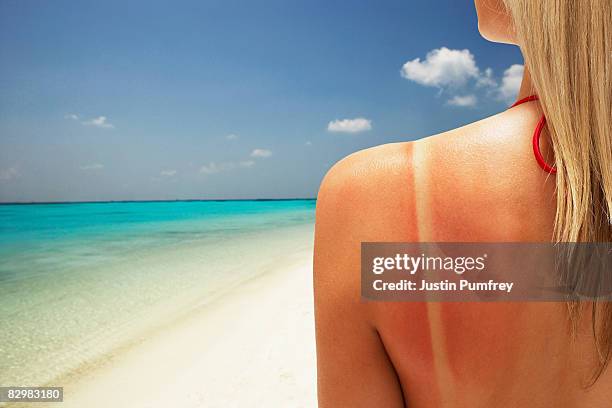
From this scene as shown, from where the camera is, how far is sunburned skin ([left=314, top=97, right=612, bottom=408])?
55 centimetres

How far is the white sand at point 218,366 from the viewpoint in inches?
143

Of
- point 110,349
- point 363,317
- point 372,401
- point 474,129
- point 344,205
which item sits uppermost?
point 474,129

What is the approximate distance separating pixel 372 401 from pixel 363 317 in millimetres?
155

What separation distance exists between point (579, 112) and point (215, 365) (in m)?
4.59

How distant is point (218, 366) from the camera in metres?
4.32

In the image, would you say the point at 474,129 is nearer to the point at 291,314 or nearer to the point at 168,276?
the point at 291,314

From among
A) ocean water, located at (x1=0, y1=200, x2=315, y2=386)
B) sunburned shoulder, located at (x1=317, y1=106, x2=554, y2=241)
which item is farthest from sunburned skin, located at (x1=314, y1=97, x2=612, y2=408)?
ocean water, located at (x1=0, y1=200, x2=315, y2=386)

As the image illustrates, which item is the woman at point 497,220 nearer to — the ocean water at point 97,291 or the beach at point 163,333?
the beach at point 163,333

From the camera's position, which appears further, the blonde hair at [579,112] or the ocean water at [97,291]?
the ocean water at [97,291]

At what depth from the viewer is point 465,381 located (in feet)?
1.89

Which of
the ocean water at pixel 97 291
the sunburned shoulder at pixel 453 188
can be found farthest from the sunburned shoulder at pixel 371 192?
the ocean water at pixel 97 291

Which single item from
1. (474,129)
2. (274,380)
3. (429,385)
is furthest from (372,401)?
(274,380)

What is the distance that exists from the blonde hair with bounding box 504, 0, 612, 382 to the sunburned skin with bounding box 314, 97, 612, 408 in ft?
0.08

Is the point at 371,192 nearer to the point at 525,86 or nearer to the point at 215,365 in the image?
the point at 525,86
